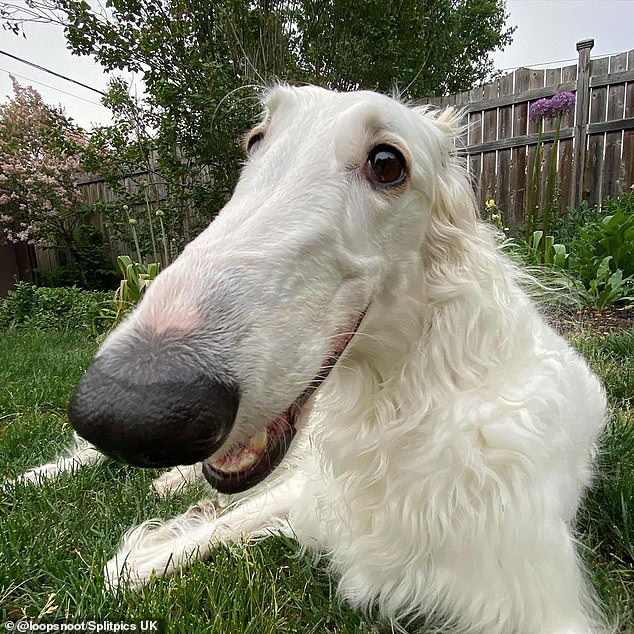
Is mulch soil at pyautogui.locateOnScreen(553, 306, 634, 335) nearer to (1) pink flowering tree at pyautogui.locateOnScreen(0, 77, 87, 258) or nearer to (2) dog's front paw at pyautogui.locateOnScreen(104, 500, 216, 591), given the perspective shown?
(2) dog's front paw at pyautogui.locateOnScreen(104, 500, 216, 591)

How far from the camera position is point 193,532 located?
2.04 metres

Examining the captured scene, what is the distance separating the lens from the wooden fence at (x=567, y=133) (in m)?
7.16

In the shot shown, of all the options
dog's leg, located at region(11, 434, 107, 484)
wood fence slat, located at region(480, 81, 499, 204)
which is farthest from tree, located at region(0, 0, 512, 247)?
dog's leg, located at region(11, 434, 107, 484)

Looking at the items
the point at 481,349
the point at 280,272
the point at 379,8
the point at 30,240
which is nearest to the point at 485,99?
the point at 379,8

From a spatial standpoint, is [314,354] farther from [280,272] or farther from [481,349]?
[481,349]

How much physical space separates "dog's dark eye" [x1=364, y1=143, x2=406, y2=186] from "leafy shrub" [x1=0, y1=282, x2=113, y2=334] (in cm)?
619

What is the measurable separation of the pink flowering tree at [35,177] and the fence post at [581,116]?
29.6 ft

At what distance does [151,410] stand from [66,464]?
2.11m

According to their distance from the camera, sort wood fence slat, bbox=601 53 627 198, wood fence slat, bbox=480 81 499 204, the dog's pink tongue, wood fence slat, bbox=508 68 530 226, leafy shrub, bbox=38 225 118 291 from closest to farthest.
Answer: the dog's pink tongue, wood fence slat, bbox=601 53 627 198, wood fence slat, bbox=508 68 530 226, wood fence slat, bbox=480 81 499 204, leafy shrub, bbox=38 225 118 291

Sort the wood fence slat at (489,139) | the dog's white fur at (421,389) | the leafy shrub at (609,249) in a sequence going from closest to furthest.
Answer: the dog's white fur at (421,389), the leafy shrub at (609,249), the wood fence slat at (489,139)

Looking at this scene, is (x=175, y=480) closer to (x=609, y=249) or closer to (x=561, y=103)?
(x=609, y=249)

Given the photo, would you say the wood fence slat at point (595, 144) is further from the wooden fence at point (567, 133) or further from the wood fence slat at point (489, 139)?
the wood fence slat at point (489, 139)

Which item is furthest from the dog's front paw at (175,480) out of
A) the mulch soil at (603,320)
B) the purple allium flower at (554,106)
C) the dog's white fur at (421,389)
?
the purple allium flower at (554,106)

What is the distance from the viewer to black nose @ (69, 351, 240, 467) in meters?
0.85
